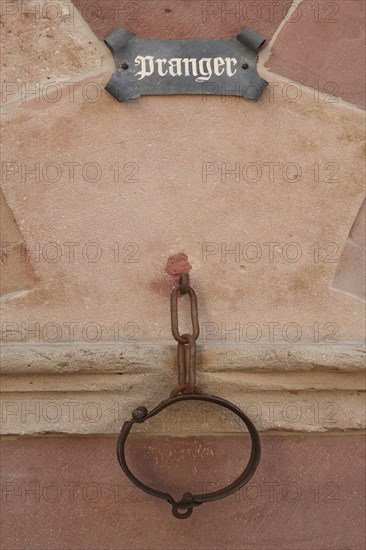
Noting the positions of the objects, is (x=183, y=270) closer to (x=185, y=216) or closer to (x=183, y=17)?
(x=185, y=216)

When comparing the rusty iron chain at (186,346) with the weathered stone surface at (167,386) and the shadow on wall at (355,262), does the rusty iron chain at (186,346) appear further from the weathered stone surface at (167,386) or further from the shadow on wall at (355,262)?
the shadow on wall at (355,262)

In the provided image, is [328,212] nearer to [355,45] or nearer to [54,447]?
[355,45]

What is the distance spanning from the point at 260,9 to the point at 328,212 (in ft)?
1.51

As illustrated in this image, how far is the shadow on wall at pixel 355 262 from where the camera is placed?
151cm

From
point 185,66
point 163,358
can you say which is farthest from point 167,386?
point 185,66

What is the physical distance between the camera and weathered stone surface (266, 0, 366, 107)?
59.2 inches

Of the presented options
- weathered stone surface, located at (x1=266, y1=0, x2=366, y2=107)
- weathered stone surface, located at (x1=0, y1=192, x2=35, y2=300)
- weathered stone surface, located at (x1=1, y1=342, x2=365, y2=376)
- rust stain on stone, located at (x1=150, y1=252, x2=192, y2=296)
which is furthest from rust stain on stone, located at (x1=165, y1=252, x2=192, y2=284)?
weathered stone surface, located at (x1=266, y1=0, x2=366, y2=107)

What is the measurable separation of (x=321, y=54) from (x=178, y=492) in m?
0.97

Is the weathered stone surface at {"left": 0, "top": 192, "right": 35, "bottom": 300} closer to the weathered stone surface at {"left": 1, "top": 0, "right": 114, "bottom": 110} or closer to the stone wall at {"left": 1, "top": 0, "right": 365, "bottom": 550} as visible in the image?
the stone wall at {"left": 1, "top": 0, "right": 365, "bottom": 550}

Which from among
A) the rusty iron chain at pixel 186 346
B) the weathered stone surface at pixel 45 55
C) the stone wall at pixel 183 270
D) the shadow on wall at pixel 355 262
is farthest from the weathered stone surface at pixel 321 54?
the rusty iron chain at pixel 186 346

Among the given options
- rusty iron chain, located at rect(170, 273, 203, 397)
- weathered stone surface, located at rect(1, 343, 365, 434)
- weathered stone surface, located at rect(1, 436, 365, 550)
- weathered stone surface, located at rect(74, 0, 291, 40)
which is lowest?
weathered stone surface, located at rect(1, 436, 365, 550)

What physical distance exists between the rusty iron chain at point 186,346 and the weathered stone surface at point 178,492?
0.17 m

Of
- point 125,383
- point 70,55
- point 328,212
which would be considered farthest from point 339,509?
point 70,55

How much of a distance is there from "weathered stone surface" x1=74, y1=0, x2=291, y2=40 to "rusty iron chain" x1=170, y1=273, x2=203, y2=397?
1.77ft
